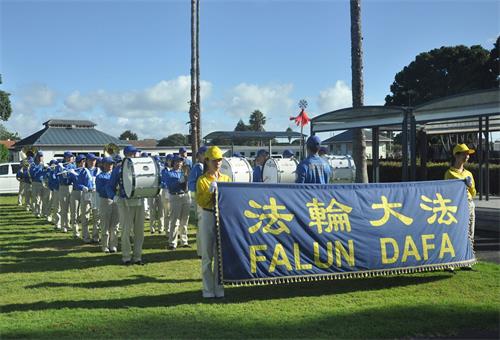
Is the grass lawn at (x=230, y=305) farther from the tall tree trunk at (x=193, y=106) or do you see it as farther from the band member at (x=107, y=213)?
the tall tree trunk at (x=193, y=106)

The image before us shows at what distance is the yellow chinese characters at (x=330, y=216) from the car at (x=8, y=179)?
27935mm

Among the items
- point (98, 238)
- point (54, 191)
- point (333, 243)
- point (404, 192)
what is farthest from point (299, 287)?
point (54, 191)

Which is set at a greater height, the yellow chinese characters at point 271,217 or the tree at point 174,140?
the tree at point 174,140

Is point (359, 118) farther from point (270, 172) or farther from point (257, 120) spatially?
point (257, 120)

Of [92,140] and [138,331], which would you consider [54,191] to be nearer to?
[138,331]

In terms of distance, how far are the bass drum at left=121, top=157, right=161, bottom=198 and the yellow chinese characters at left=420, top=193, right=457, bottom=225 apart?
4.98 metres

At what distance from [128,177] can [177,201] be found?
Answer: 216cm

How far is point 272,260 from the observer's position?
6855mm

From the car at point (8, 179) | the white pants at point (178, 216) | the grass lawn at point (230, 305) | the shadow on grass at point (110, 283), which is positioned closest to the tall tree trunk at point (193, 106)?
the white pants at point (178, 216)

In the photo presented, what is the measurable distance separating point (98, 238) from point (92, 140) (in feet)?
119

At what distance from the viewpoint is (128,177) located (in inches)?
387

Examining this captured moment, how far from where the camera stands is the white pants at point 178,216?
11664 millimetres

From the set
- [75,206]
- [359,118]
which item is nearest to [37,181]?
[75,206]

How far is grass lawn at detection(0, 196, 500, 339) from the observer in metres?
5.77
